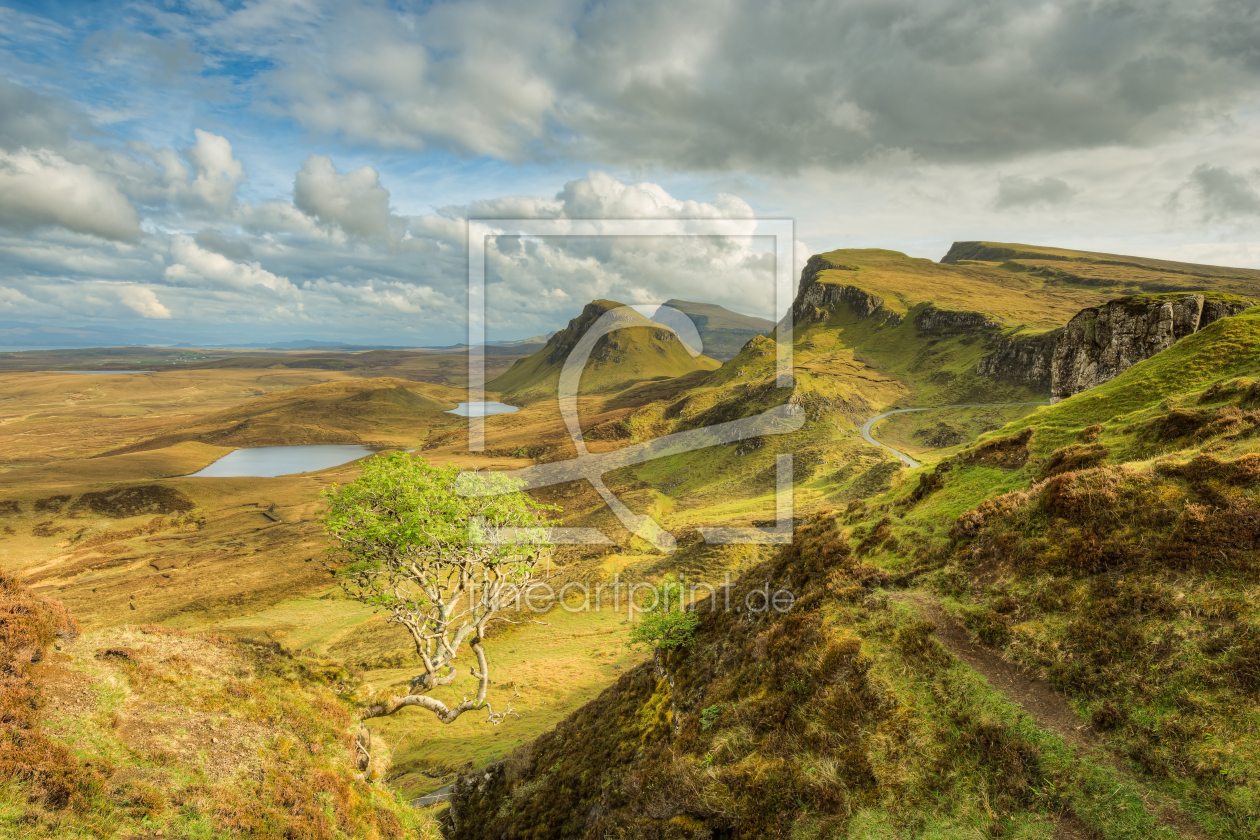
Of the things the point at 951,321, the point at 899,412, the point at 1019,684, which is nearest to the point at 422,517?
the point at 1019,684

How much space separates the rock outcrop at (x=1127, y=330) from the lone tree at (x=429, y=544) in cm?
5922

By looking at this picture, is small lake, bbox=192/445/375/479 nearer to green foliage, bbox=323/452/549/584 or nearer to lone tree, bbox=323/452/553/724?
lone tree, bbox=323/452/553/724

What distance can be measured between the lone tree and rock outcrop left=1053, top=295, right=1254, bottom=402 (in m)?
59.2

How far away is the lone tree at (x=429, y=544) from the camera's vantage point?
57.9ft

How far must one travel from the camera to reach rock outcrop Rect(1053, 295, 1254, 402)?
45938 millimetres

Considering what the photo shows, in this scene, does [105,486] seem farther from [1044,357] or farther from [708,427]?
[1044,357]

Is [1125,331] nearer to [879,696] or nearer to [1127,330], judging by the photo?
[1127,330]

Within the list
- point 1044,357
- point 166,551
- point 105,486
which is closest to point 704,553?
point 166,551

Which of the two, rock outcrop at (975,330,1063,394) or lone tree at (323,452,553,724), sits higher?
rock outcrop at (975,330,1063,394)

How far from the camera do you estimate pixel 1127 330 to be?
1917 inches

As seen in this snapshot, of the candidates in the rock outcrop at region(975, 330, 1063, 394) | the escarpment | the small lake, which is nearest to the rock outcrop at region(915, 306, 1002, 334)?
the rock outcrop at region(975, 330, 1063, 394)

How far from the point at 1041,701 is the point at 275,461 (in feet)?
716

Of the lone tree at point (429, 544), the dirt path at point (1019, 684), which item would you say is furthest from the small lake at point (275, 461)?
the dirt path at point (1019, 684)

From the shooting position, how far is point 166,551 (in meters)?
89.8
